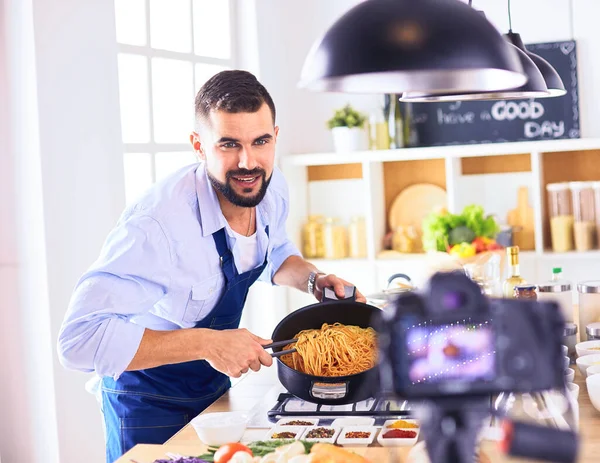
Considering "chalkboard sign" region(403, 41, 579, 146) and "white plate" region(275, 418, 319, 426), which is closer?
"white plate" region(275, 418, 319, 426)

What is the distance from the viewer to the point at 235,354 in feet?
6.86

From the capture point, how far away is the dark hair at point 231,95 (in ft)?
7.88

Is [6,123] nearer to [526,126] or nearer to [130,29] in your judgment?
[130,29]

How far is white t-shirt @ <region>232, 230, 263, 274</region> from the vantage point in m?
2.63

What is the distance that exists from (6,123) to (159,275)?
123 centimetres

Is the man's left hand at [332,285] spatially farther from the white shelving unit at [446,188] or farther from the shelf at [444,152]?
the shelf at [444,152]

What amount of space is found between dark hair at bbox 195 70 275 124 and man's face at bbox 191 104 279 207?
0.7 inches

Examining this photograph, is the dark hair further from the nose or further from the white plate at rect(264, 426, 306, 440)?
the white plate at rect(264, 426, 306, 440)

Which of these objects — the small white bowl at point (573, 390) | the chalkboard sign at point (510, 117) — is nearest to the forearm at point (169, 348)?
the small white bowl at point (573, 390)

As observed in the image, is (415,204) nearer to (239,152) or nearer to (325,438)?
(239,152)

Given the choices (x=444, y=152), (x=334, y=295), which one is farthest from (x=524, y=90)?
(x=444, y=152)

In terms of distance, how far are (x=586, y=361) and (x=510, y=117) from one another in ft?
9.43

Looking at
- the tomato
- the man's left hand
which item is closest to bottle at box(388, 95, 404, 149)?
the man's left hand

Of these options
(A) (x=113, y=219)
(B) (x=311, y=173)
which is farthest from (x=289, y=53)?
(A) (x=113, y=219)
